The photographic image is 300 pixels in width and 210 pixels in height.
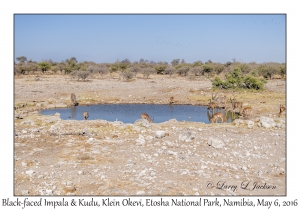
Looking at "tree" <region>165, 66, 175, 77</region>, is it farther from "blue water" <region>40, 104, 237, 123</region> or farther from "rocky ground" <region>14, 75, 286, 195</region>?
"rocky ground" <region>14, 75, 286, 195</region>

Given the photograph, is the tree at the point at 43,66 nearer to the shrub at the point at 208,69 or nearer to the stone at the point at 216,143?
the shrub at the point at 208,69

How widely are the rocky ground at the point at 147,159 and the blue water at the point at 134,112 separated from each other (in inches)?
217

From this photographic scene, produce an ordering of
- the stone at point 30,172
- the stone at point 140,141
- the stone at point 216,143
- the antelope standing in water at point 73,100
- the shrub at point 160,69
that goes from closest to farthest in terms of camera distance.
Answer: the stone at point 30,172 → the stone at point 216,143 → the stone at point 140,141 → the antelope standing in water at point 73,100 → the shrub at point 160,69

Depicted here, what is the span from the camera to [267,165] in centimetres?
992

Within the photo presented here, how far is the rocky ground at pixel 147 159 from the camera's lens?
822cm

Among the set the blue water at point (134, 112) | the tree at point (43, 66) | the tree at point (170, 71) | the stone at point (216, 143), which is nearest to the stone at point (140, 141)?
the stone at point (216, 143)

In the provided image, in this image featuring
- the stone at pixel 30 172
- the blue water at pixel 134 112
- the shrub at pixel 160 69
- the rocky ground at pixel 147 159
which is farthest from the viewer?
the shrub at pixel 160 69

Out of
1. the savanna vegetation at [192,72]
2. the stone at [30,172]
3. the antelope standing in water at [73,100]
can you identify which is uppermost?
the savanna vegetation at [192,72]

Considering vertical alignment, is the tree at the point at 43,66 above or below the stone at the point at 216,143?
above

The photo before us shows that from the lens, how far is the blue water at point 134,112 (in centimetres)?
2202

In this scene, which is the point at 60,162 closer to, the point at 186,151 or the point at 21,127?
the point at 186,151

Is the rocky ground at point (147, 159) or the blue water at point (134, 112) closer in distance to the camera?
the rocky ground at point (147, 159)

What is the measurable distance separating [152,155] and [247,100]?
61.9ft
